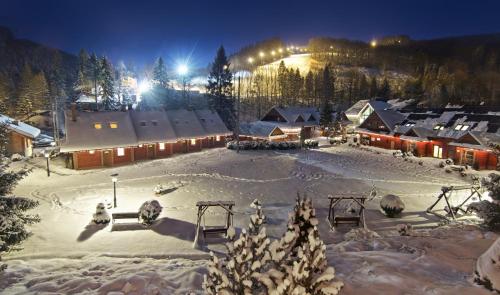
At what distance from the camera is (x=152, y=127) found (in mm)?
41688

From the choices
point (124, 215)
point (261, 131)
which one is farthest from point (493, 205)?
point (261, 131)

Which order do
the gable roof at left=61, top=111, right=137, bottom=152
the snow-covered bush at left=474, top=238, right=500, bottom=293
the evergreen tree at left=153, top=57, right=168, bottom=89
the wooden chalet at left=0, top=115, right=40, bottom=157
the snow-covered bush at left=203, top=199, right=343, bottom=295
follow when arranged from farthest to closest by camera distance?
1. the evergreen tree at left=153, top=57, right=168, bottom=89
2. the wooden chalet at left=0, top=115, right=40, bottom=157
3. the gable roof at left=61, top=111, right=137, bottom=152
4. the snow-covered bush at left=474, top=238, right=500, bottom=293
5. the snow-covered bush at left=203, top=199, right=343, bottom=295

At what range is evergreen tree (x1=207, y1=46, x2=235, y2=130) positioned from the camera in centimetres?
6412

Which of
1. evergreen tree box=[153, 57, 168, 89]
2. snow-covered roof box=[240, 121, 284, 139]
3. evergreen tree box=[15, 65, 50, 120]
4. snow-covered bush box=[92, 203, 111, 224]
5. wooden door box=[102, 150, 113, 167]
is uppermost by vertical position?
evergreen tree box=[153, 57, 168, 89]

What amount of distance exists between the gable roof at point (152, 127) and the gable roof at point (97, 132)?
3.88 feet

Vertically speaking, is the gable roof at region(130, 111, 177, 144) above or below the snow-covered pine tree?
above

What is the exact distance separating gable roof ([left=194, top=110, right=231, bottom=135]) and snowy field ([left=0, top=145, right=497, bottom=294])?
10.0 m

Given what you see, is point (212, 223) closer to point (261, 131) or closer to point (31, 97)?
point (261, 131)

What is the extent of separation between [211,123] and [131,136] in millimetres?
13591

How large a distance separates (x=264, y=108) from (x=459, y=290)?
8619 cm

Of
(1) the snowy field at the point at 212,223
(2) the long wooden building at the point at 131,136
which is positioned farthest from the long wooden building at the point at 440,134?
(2) the long wooden building at the point at 131,136

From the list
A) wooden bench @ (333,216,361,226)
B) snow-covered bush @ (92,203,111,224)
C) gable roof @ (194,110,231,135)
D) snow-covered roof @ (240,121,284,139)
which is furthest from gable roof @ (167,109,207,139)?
wooden bench @ (333,216,361,226)

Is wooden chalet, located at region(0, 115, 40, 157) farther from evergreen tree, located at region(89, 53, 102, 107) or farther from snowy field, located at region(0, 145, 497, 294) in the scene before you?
evergreen tree, located at region(89, 53, 102, 107)

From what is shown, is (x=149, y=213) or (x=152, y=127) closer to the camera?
(x=149, y=213)
